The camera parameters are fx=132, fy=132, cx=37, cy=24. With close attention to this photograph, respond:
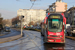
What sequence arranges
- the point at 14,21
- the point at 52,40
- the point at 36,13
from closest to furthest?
the point at 52,40 < the point at 14,21 < the point at 36,13

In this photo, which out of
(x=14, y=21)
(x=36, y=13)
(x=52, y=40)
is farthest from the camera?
(x=36, y=13)

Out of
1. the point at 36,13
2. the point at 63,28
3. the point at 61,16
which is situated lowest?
the point at 63,28

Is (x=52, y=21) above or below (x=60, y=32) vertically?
above

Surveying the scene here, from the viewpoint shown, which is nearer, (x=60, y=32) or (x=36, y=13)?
(x=60, y=32)

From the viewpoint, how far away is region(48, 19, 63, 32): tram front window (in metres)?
14.0

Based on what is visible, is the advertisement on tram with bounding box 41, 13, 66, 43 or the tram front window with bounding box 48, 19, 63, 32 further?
the tram front window with bounding box 48, 19, 63, 32

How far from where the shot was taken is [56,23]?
46.2 feet

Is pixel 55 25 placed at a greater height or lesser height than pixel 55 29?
greater

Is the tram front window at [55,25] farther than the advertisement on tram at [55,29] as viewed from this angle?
Yes

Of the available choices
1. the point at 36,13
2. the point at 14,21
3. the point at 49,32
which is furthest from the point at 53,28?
the point at 36,13

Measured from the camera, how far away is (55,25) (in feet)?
45.9

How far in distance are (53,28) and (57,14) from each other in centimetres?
169

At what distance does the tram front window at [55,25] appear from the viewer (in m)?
14.0

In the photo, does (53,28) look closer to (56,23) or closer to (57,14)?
(56,23)
